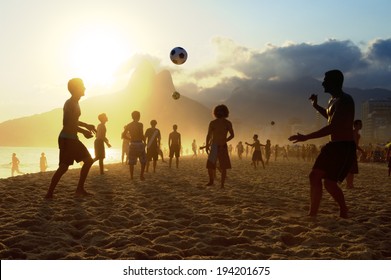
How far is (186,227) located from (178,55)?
35.4 ft

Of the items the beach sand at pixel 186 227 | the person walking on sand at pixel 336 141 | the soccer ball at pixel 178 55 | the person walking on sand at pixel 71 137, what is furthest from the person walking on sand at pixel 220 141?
the soccer ball at pixel 178 55

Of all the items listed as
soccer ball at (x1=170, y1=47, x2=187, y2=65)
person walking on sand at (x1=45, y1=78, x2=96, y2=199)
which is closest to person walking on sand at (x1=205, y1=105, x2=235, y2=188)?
person walking on sand at (x1=45, y1=78, x2=96, y2=199)

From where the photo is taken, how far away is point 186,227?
487 cm

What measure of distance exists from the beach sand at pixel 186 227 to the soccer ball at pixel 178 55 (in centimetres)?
799

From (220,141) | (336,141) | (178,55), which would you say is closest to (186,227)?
(336,141)

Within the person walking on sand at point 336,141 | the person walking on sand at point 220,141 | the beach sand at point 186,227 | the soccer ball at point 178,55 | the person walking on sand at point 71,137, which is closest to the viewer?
the beach sand at point 186,227

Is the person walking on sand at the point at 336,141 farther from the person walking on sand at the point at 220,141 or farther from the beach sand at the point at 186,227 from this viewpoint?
the person walking on sand at the point at 220,141

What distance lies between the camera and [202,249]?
152 inches

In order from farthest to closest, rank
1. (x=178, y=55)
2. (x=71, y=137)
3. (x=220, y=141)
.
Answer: (x=178, y=55) → (x=220, y=141) → (x=71, y=137)

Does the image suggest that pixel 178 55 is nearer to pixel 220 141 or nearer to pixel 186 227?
pixel 220 141

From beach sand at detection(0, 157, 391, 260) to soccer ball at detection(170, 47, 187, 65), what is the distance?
7.99m

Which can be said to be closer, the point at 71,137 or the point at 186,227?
the point at 186,227

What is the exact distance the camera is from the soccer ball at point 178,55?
47.2 feet
